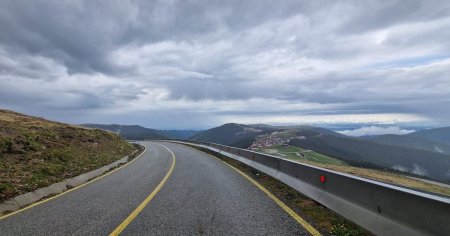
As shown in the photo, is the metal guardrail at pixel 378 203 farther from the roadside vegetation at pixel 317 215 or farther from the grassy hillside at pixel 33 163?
the grassy hillside at pixel 33 163

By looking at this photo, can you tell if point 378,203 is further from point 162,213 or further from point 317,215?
point 162,213

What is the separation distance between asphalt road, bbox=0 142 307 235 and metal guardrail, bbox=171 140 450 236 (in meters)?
1.10

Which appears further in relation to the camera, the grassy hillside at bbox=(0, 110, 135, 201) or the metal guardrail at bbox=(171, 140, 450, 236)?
the grassy hillside at bbox=(0, 110, 135, 201)

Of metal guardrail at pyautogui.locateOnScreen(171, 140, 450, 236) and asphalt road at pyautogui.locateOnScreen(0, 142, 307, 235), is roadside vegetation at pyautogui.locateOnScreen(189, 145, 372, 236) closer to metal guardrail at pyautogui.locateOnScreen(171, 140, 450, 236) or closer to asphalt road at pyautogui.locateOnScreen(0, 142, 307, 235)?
metal guardrail at pyautogui.locateOnScreen(171, 140, 450, 236)

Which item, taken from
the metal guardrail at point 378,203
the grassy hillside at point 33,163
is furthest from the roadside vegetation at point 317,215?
the grassy hillside at point 33,163

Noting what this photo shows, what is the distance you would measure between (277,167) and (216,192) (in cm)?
416

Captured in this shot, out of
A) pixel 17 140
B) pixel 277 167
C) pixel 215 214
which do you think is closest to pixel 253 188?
pixel 277 167

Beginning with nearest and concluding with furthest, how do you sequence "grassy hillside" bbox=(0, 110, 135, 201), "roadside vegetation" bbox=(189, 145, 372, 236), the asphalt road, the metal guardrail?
the metal guardrail
"roadside vegetation" bbox=(189, 145, 372, 236)
the asphalt road
"grassy hillside" bbox=(0, 110, 135, 201)

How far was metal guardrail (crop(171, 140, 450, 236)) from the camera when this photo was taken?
4.65 m

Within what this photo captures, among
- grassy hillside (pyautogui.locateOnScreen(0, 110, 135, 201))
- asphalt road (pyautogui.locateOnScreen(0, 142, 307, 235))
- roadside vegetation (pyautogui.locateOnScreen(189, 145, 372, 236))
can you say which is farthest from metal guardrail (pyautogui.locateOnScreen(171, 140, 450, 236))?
grassy hillside (pyautogui.locateOnScreen(0, 110, 135, 201))

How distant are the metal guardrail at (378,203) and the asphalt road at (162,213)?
3.62 ft

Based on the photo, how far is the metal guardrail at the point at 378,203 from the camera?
4652mm

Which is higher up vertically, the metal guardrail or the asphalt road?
the metal guardrail

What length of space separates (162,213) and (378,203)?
4512 mm
